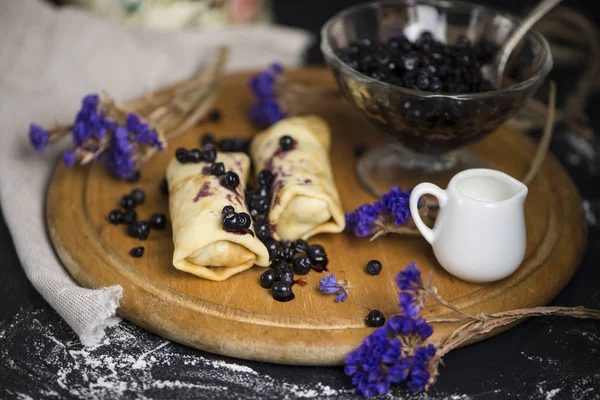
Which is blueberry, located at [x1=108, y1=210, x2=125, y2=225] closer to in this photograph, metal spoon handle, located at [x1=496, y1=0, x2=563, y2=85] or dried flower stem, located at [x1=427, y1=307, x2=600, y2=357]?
dried flower stem, located at [x1=427, y1=307, x2=600, y2=357]

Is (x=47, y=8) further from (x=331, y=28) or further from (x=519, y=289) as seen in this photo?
(x=519, y=289)

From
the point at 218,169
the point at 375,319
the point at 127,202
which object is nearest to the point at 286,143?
the point at 218,169

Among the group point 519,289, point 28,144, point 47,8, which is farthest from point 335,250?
point 47,8

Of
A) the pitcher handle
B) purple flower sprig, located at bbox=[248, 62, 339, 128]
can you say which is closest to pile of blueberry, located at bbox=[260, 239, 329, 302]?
the pitcher handle

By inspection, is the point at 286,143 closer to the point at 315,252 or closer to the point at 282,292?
the point at 315,252

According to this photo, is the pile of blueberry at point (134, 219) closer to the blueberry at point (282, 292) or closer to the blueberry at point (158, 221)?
the blueberry at point (158, 221)

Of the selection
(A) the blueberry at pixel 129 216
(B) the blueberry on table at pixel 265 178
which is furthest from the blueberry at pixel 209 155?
A: (A) the blueberry at pixel 129 216

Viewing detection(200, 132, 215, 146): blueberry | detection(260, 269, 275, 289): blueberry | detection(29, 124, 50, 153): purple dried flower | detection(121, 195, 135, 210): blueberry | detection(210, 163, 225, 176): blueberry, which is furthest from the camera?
detection(200, 132, 215, 146): blueberry
